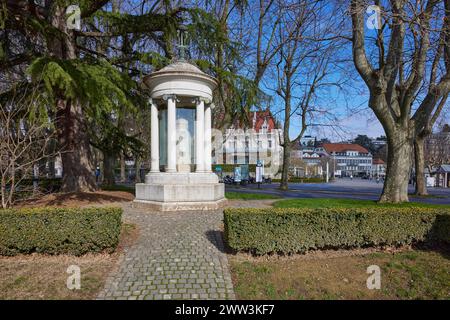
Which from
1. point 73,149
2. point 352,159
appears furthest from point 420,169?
point 352,159

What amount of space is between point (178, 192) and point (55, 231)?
510cm

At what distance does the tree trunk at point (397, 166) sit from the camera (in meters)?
11.4

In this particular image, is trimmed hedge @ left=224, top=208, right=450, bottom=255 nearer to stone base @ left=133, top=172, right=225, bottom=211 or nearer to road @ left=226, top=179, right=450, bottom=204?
stone base @ left=133, top=172, right=225, bottom=211

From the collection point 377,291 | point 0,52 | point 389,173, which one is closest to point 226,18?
point 0,52

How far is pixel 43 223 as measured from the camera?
17.3 feet

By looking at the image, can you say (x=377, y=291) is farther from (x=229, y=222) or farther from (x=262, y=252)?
(x=229, y=222)

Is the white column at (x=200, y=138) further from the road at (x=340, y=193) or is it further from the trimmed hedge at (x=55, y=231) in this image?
the road at (x=340, y=193)

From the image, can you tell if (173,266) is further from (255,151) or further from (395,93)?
(255,151)

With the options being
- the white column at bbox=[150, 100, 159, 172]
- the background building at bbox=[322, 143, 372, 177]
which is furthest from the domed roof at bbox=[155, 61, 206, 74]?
the background building at bbox=[322, 143, 372, 177]

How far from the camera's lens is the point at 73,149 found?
45.0ft

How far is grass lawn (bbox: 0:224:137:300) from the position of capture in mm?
4059

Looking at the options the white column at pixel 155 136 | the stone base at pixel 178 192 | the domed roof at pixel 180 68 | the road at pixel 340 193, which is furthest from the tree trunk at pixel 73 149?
the road at pixel 340 193

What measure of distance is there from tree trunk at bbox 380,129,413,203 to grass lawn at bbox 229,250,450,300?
6341 mm

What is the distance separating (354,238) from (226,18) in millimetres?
14539
